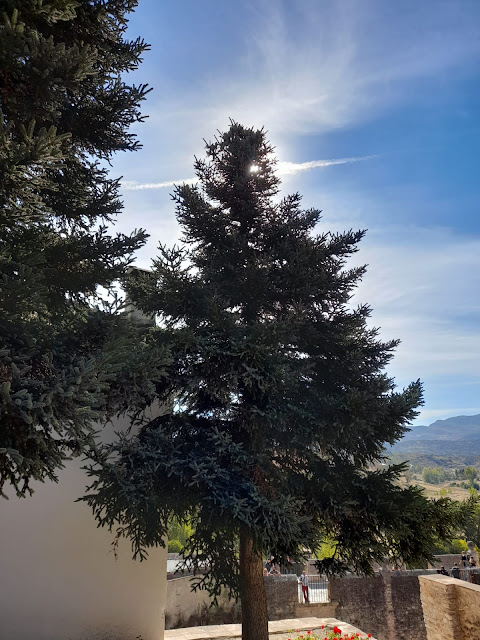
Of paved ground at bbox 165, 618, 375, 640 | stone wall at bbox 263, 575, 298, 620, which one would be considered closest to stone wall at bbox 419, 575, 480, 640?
paved ground at bbox 165, 618, 375, 640

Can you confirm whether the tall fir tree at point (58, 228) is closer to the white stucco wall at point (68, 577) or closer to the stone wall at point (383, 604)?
Answer: the white stucco wall at point (68, 577)

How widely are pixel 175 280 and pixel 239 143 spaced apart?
333cm

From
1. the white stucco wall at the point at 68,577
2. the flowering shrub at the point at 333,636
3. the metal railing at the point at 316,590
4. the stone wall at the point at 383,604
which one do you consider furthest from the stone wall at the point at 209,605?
the white stucco wall at the point at 68,577

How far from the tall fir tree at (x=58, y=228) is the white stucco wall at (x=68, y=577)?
302 cm

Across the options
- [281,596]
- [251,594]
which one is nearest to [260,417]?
[251,594]

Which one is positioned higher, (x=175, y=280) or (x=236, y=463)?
(x=175, y=280)

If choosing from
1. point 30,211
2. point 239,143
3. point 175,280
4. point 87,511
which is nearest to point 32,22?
point 30,211

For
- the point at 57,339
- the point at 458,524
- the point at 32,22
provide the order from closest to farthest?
1. the point at 32,22
2. the point at 57,339
3. the point at 458,524

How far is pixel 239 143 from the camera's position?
8.89 m

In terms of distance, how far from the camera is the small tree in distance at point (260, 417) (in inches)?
251

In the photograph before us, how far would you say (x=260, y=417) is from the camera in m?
7.05

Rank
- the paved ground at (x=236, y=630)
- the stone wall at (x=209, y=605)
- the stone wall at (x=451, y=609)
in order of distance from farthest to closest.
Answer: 1. the stone wall at (x=209, y=605)
2. the paved ground at (x=236, y=630)
3. the stone wall at (x=451, y=609)

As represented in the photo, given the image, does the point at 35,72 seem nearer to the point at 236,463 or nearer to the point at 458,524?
the point at 236,463

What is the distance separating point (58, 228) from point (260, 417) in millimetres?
4470
